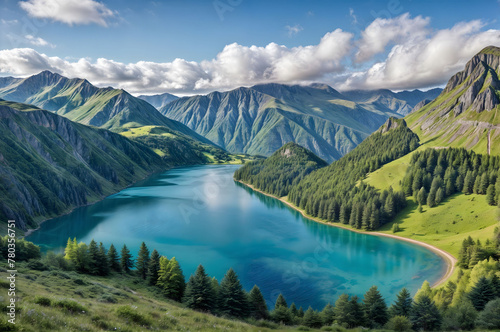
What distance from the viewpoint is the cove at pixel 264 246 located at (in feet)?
251

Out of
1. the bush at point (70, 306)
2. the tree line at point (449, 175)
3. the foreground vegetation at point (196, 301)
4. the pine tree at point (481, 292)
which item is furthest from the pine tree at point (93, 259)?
the tree line at point (449, 175)

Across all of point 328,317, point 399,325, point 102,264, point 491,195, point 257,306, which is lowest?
point 257,306

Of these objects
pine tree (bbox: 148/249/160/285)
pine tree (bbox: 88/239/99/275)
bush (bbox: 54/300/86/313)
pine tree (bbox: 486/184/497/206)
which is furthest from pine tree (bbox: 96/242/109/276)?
pine tree (bbox: 486/184/497/206)

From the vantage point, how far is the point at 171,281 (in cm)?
5638

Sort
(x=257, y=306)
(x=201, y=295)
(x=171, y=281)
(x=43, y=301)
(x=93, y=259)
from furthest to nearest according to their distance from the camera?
(x=93, y=259), (x=171, y=281), (x=257, y=306), (x=201, y=295), (x=43, y=301)

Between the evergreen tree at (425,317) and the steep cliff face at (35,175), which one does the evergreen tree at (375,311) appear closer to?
the evergreen tree at (425,317)

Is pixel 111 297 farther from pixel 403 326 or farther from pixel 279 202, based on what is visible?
pixel 279 202

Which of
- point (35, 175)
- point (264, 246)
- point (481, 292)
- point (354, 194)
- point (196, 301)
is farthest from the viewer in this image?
point (354, 194)

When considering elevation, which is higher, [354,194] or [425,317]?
[354,194]

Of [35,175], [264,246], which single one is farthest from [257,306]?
[35,175]

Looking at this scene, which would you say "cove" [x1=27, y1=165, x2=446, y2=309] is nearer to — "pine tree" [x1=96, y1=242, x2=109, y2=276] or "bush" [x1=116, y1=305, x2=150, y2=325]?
"pine tree" [x1=96, y1=242, x2=109, y2=276]

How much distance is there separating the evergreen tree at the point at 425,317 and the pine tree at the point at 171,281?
40.4 metres

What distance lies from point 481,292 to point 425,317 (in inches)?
688

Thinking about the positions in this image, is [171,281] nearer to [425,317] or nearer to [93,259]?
[93,259]
